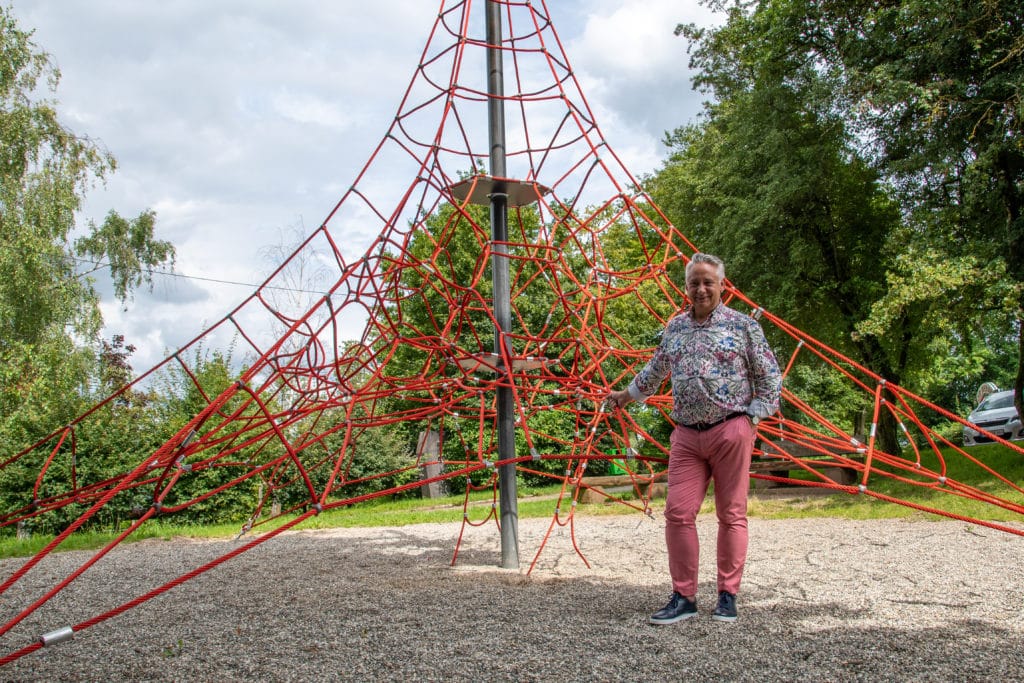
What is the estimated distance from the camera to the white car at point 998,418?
15.0 metres

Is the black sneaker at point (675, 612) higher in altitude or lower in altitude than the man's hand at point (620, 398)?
lower

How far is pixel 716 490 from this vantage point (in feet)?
9.16

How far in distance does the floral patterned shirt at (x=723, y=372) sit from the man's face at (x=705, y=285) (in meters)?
0.06

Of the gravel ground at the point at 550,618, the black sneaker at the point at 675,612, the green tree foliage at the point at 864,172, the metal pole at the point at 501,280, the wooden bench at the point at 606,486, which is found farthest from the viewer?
the wooden bench at the point at 606,486

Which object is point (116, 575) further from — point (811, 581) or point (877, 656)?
point (877, 656)

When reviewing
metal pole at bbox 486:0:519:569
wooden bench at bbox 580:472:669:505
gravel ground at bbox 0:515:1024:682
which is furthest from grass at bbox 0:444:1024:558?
metal pole at bbox 486:0:519:569

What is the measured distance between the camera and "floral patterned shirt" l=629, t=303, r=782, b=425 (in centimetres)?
273

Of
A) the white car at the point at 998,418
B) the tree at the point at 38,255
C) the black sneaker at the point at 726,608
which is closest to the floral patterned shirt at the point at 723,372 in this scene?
the black sneaker at the point at 726,608


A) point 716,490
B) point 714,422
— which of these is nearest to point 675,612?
point 716,490

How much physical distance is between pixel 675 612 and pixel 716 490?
1.58ft

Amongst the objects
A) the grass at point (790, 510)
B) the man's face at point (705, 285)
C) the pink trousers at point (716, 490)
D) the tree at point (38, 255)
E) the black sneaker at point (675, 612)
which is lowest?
the grass at point (790, 510)

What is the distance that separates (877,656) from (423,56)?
3782mm

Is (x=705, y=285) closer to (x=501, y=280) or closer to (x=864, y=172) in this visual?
(x=501, y=280)

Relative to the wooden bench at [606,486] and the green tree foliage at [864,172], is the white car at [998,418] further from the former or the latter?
the wooden bench at [606,486]
